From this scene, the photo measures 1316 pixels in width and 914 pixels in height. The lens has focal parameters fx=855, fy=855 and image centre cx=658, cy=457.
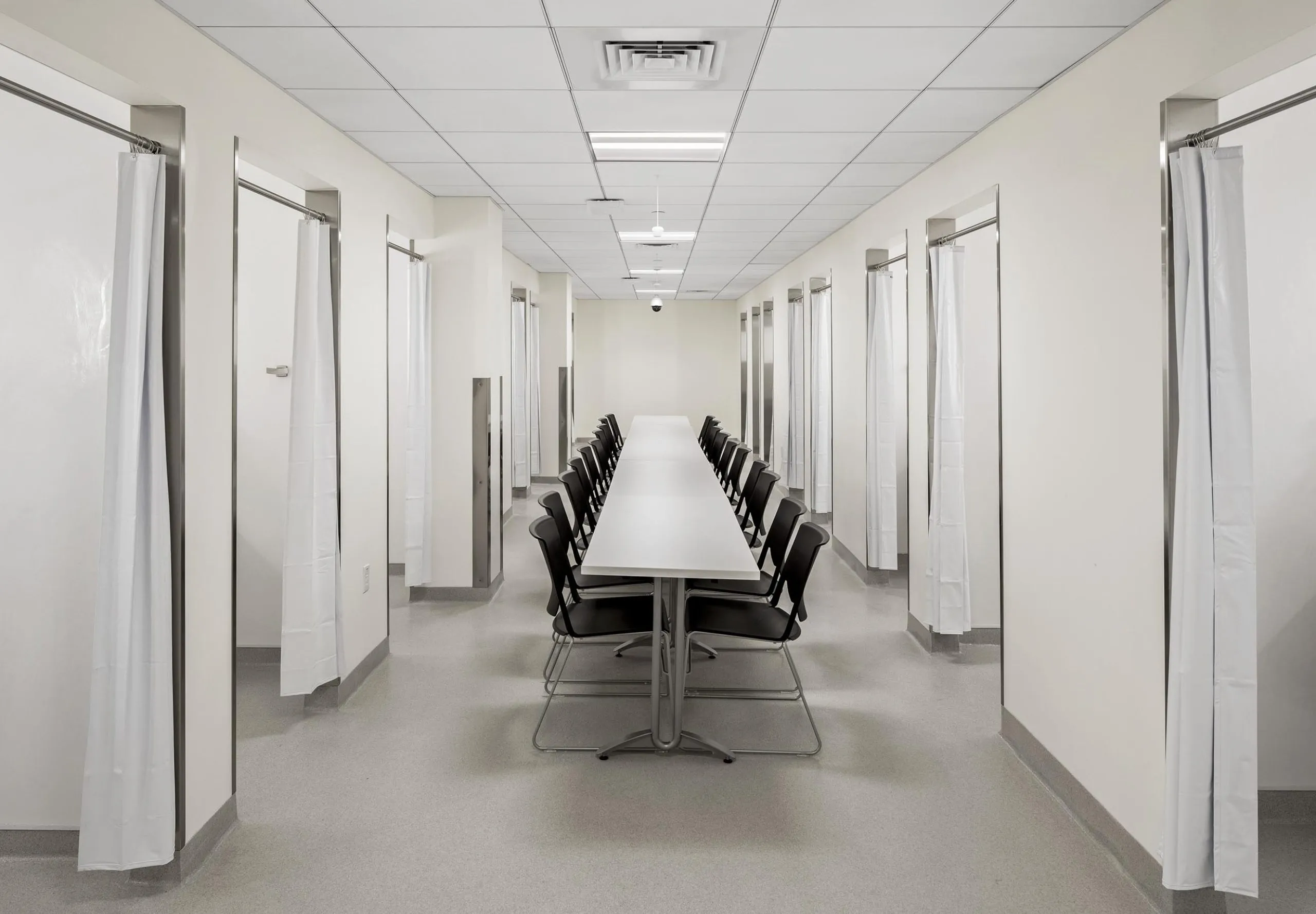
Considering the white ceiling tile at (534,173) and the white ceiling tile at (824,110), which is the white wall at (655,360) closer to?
the white ceiling tile at (534,173)

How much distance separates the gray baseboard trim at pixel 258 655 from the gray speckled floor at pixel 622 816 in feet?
0.67

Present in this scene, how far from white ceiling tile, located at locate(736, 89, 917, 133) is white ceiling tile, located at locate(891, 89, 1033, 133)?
7 centimetres

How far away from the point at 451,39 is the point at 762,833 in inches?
107

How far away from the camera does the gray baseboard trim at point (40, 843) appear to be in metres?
2.58

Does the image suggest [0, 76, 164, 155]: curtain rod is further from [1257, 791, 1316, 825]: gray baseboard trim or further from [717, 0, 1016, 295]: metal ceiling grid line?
[1257, 791, 1316, 825]: gray baseboard trim

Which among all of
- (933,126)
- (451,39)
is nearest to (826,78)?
(933,126)

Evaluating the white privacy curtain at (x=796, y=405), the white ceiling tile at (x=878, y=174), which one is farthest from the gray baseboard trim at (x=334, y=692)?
the white privacy curtain at (x=796, y=405)

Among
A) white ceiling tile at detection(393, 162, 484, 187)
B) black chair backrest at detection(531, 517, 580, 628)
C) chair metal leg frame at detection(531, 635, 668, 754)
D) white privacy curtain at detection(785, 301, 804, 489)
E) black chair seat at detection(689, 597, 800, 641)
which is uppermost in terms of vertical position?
white ceiling tile at detection(393, 162, 484, 187)

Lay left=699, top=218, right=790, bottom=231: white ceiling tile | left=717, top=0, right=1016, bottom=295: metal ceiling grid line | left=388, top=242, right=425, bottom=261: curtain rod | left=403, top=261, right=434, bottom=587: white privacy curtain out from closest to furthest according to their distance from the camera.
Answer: left=717, top=0, right=1016, bottom=295: metal ceiling grid line < left=388, top=242, right=425, bottom=261: curtain rod < left=403, top=261, right=434, bottom=587: white privacy curtain < left=699, top=218, right=790, bottom=231: white ceiling tile

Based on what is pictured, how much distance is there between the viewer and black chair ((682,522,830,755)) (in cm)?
330

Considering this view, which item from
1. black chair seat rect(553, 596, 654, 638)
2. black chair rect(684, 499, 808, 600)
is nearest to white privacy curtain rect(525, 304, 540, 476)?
black chair rect(684, 499, 808, 600)

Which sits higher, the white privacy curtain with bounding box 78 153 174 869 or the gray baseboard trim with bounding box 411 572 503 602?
the white privacy curtain with bounding box 78 153 174 869

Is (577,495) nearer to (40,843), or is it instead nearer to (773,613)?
(773,613)

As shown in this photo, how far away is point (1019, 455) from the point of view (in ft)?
11.2
